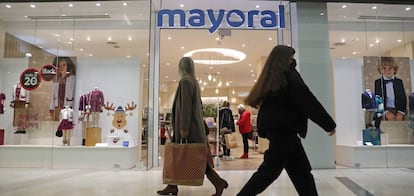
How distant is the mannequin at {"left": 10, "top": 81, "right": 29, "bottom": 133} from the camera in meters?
6.10

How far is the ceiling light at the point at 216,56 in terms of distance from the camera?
28.1 feet

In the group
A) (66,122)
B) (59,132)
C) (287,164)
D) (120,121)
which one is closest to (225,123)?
(120,121)

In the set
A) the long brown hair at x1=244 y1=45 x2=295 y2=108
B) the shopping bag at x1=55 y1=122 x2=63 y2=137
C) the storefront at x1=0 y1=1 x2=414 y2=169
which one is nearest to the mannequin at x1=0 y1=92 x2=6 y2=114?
the storefront at x1=0 y1=1 x2=414 y2=169

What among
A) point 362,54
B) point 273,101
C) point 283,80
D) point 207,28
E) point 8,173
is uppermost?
point 207,28

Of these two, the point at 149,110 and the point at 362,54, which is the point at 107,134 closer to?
the point at 149,110

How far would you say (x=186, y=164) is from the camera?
2.81 m

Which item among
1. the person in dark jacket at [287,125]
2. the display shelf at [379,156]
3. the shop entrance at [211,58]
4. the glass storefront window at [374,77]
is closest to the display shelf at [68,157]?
the shop entrance at [211,58]

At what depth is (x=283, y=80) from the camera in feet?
6.77

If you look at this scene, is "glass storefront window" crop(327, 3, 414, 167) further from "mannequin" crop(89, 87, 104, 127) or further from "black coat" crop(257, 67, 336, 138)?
"mannequin" crop(89, 87, 104, 127)

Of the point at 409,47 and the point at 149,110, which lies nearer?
the point at 149,110

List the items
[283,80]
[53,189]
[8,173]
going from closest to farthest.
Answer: [283,80] < [53,189] < [8,173]

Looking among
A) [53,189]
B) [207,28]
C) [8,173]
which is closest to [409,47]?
[207,28]

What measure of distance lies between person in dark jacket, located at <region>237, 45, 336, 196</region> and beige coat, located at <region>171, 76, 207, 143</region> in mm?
908

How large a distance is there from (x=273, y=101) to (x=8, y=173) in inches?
182
